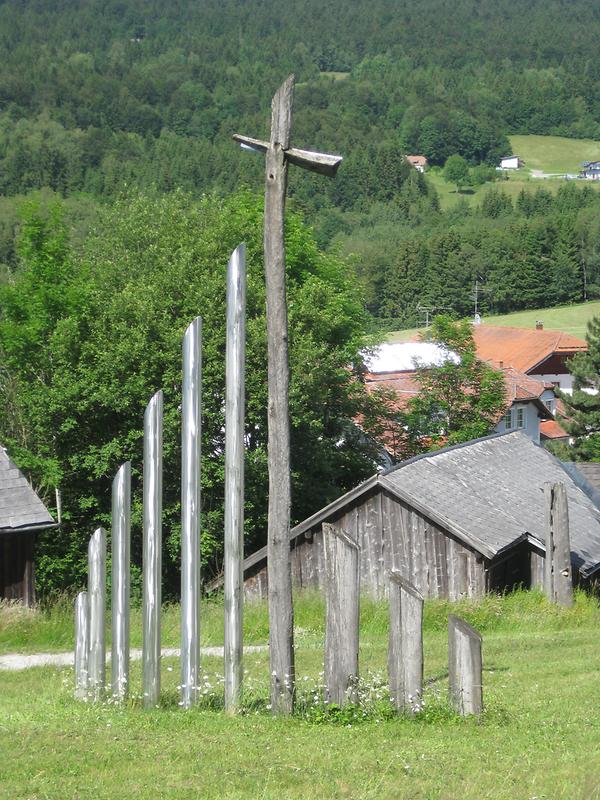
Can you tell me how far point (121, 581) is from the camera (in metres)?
10.5

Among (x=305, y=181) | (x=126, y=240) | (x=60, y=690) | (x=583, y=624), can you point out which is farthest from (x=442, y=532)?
(x=305, y=181)

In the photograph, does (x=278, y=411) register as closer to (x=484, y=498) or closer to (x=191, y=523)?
(x=191, y=523)

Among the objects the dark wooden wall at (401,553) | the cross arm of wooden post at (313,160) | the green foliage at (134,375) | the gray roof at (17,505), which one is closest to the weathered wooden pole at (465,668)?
the cross arm of wooden post at (313,160)

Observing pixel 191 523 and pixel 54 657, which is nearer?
pixel 191 523

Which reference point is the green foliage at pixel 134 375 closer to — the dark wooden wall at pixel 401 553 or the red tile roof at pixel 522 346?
the dark wooden wall at pixel 401 553

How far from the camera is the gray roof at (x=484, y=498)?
22688mm

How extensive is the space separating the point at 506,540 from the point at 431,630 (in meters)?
4.41

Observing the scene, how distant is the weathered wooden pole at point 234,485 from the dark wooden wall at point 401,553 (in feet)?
44.1

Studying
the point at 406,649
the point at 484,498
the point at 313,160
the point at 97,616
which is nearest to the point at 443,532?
the point at 484,498

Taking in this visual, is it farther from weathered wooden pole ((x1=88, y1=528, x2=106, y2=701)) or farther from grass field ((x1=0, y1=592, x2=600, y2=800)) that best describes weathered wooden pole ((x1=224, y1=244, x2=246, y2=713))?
weathered wooden pole ((x1=88, y1=528, x2=106, y2=701))

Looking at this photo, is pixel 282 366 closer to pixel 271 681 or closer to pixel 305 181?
pixel 271 681

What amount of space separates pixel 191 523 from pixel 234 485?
51cm

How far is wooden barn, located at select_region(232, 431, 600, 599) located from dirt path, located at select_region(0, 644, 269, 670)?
658 cm

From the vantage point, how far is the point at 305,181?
187250mm
